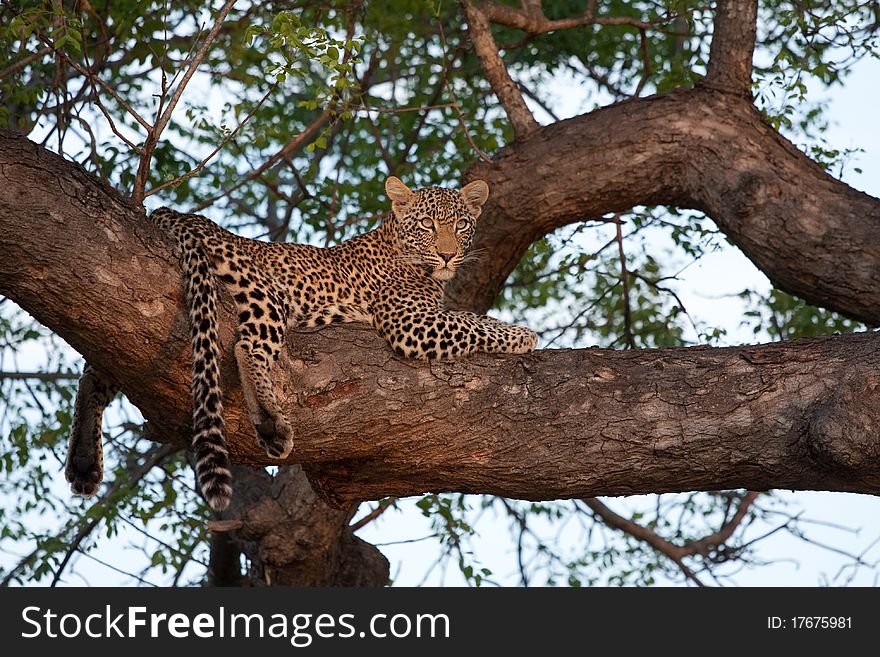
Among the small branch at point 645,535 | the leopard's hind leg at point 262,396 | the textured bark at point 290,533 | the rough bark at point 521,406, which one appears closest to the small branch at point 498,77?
the rough bark at point 521,406

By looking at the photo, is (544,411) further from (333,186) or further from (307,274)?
(333,186)

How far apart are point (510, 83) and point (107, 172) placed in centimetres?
322

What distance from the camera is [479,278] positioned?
28.9ft

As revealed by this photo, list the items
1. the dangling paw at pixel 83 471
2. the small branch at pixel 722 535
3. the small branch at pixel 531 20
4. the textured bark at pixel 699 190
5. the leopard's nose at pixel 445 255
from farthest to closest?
1. the small branch at pixel 722 535
2. the small branch at pixel 531 20
3. the leopard's nose at pixel 445 255
4. the textured bark at pixel 699 190
5. the dangling paw at pixel 83 471

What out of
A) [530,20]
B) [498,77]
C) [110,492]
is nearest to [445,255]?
[498,77]

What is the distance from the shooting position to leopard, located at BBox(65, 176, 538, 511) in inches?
222

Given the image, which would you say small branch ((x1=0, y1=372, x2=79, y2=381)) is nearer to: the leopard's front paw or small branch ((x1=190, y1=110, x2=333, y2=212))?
small branch ((x1=190, y1=110, x2=333, y2=212))

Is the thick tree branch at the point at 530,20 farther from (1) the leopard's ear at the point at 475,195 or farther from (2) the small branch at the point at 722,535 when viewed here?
(2) the small branch at the point at 722,535

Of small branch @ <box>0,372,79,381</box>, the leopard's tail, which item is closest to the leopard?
the leopard's tail

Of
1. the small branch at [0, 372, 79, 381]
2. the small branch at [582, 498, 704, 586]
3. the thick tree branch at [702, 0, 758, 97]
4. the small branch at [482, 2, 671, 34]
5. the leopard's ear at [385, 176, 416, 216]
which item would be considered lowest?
the small branch at [582, 498, 704, 586]

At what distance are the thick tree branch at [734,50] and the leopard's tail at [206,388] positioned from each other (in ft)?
14.3

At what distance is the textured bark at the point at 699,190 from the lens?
764 cm

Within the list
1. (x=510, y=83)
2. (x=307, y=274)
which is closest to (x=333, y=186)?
(x=510, y=83)

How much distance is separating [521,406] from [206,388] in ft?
5.41
